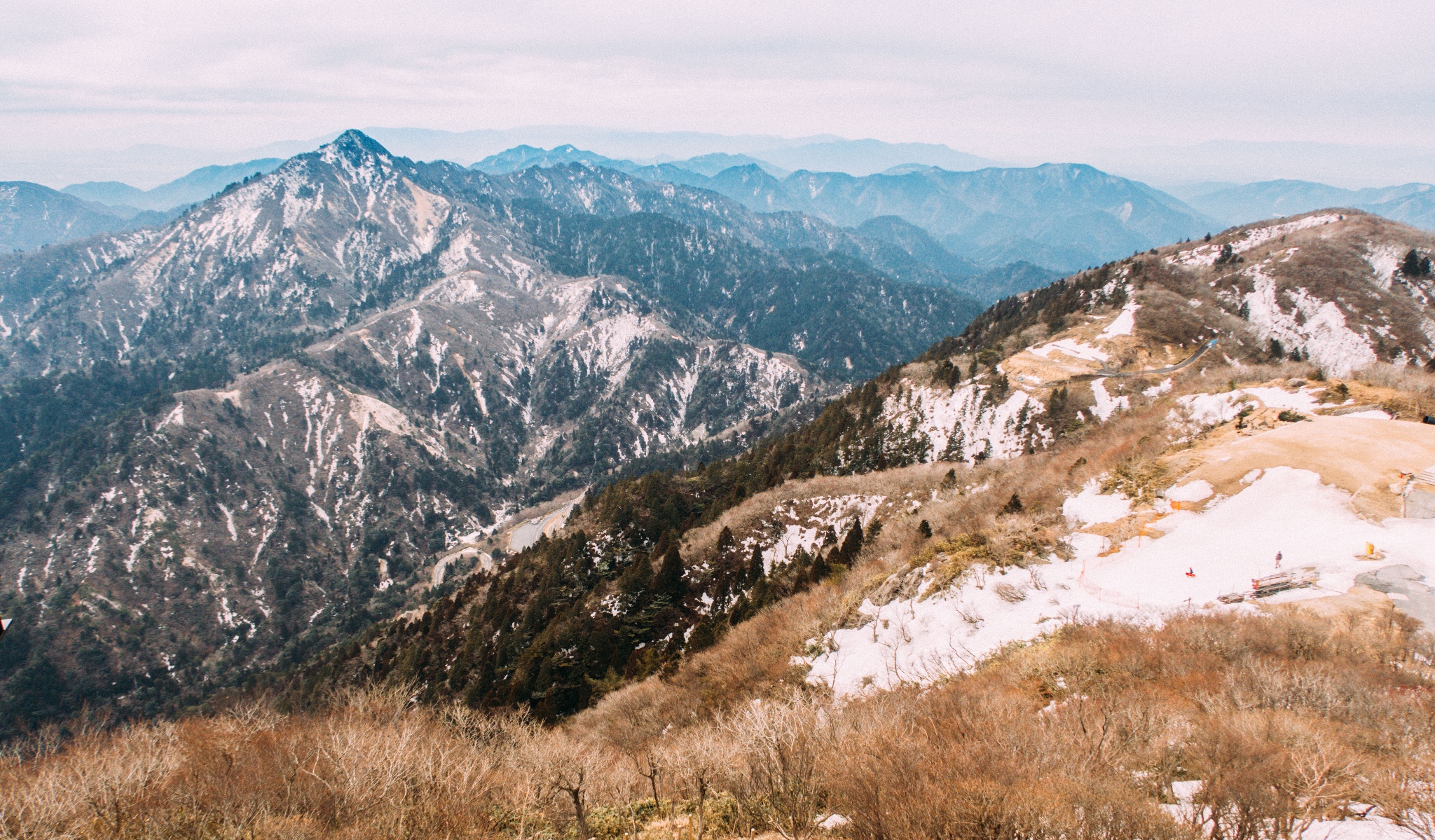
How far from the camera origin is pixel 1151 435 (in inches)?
1747

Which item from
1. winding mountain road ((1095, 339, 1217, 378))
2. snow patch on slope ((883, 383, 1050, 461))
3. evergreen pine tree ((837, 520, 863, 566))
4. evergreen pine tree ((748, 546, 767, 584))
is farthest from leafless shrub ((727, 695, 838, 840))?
winding mountain road ((1095, 339, 1217, 378))

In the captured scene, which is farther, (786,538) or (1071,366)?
(1071,366)

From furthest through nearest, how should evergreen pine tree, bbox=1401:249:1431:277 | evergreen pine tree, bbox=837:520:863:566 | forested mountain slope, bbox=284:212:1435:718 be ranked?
evergreen pine tree, bbox=1401:249:1431:277 < evergreen pine tree, bbox=837:520:863:566 < forested mountain slope, bbox=284:212:1435:718

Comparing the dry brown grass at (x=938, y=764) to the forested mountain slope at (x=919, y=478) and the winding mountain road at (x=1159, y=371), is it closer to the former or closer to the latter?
the forested mountain slope at (x=919, y=478)

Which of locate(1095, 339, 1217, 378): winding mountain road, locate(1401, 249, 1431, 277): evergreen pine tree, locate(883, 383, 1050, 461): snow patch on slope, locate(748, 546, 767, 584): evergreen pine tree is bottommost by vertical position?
locate(748, 546, 767, 584): evergreen pine tree

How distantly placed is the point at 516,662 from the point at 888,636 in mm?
46787

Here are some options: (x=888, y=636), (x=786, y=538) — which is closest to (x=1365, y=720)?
(x=888, y=636)

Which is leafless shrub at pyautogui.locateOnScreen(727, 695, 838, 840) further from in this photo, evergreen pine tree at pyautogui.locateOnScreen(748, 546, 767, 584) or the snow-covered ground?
evergreen pine tree at pyautogui.locateOnScreen(748, 546, 767, 584)

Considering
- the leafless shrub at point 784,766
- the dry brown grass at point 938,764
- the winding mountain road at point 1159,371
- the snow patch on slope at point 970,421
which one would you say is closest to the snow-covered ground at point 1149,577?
the dry brown grass at point 938,764

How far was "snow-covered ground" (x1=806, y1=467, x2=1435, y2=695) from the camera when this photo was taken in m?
24.7

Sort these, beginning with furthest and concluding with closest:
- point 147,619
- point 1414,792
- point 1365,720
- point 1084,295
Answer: point 147,619
point 1084,295
point 1365,720
point 1414,792

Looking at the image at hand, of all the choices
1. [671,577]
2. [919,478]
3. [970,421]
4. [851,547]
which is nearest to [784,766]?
[851,547]

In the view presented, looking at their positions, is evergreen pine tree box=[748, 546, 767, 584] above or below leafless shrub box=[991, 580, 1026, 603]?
below

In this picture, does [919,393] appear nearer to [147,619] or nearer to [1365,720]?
[1365,720]
